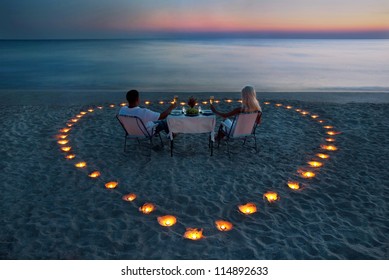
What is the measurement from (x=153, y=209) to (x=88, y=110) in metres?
5.97

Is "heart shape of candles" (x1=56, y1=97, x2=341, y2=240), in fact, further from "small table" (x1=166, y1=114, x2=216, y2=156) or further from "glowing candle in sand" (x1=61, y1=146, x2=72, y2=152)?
"small table" (x1=166, y1=114, x2=216, y2=156)

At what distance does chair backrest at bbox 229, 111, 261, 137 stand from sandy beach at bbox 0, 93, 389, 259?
49 centimetres

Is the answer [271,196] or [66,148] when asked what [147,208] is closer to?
[271,196]

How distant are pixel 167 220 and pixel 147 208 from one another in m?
0.39

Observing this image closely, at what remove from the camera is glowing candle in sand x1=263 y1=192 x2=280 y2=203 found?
4295 mm

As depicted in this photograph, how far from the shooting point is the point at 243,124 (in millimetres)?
5559

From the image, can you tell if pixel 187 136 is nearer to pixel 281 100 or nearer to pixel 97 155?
pixel 97 155

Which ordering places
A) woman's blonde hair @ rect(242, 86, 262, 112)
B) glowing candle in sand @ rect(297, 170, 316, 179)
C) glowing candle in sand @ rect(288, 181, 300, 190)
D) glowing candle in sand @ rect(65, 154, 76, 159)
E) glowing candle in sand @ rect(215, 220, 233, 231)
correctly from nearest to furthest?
glowing candle in sand @ rect(215, 220, 233, 231) → glowing candle in sand @ rect(288, 181, 300, 190) → glowing candle in sand @ rect(297, 170, 316, 179) → woman's blonde hair @ rect(242, 86, 262, 112) → glowing candle in sand @ rect(65, 154, 76, 159)

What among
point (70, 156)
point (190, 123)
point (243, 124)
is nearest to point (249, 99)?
point (243, 124)

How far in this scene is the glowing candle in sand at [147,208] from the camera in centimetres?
404

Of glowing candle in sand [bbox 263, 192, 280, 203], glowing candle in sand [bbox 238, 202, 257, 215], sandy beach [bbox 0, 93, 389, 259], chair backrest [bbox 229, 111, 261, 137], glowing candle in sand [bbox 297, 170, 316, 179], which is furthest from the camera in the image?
chair backrest [bbox 229, 111, 261, 137]

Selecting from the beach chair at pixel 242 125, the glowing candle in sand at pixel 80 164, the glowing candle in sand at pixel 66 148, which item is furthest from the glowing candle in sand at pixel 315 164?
the glowing candle in sand at pixel 66 148

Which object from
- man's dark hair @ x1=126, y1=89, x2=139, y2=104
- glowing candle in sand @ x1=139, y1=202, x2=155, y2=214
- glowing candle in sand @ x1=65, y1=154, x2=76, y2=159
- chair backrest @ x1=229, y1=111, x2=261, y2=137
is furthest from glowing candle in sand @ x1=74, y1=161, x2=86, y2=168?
chair backrest @ x1=229, y1=111, x2=261, y2=137

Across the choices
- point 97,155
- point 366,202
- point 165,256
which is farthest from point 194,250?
point 97,155
